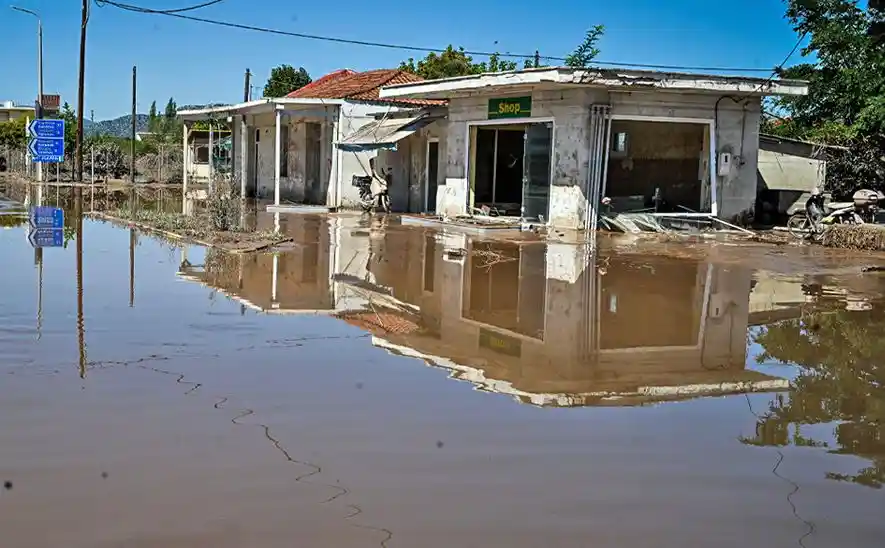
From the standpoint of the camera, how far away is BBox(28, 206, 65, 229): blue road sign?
20880mm

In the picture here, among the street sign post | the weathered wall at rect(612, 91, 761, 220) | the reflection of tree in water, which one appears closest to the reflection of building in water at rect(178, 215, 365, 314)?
the reflection of tree in water

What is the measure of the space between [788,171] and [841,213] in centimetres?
481

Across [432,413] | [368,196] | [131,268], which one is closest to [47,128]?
[368,196]

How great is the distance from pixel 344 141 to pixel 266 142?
9.95 meters

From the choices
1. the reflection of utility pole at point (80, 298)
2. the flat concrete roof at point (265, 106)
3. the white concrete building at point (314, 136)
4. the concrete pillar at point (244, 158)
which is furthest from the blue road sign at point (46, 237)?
the concrete pillar at point (244, 158)

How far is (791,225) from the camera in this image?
2322 centimetres

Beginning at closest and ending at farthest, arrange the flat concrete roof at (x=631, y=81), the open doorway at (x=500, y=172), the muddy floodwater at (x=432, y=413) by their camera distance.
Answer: the muddy floodwater at (x=432, y=413) < the flat concrete roof at (x=631, y=81) < the open doorway at (x=500, y=172)

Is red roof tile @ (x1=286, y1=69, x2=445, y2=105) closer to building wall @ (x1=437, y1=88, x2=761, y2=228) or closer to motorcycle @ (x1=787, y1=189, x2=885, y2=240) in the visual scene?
building wall @ (x1=437, y1=88, x2=761, y2=228)

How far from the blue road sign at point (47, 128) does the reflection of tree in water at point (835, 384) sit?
35.0 meters

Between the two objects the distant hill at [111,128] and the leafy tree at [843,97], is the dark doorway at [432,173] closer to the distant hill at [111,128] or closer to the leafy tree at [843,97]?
the leafy tree at [843,97]

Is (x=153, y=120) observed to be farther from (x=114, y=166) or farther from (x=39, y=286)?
(x=39, y=286)

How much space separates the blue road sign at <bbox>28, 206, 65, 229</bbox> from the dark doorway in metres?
10.7

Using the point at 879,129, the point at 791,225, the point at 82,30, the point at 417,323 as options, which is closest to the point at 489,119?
the point at 791,225

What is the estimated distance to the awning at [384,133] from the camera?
86.5 ft
